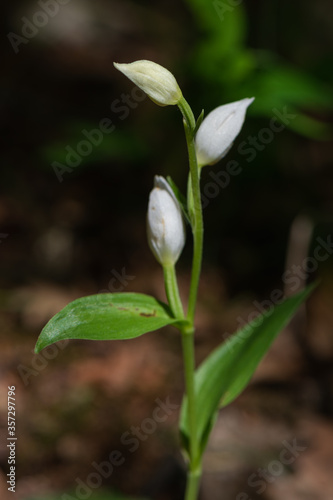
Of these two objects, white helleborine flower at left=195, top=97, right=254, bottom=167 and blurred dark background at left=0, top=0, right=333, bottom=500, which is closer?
white helleborine flower at left=195, top=97, right=254, bottom=167

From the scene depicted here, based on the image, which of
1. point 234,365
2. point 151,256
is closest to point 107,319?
point 234,365

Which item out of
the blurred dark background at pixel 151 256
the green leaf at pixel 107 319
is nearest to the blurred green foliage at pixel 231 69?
the blurred dark background at pixel 151 256

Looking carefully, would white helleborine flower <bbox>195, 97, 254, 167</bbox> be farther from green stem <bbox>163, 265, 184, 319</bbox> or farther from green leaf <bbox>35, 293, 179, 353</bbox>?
green leaf <bbox>35, 293, 179, 353</bbox>

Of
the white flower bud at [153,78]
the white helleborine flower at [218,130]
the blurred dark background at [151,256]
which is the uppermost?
the white flower bud at [153,78]

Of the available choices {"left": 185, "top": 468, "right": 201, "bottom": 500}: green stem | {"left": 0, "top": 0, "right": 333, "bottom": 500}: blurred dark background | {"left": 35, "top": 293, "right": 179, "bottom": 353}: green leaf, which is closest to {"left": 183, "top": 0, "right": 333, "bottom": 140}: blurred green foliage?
{"left": 0, "top": 0, "right": 333, "bottom": 500}: blurred dark background

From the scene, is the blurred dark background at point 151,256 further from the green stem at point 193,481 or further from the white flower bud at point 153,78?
the white flower bud at point 153,78

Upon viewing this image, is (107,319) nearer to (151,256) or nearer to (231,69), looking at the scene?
(231,69)

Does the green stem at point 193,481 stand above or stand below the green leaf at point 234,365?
below

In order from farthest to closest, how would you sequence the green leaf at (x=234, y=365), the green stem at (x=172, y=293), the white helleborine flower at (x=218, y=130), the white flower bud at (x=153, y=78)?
1. the green leaf at (x=234, y=365)
2. the green stem at (x=172, y=293)
3. the white helleborine flower at (x=218, y=130)
4. the white flower bud at (x=153, y=78)
